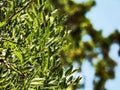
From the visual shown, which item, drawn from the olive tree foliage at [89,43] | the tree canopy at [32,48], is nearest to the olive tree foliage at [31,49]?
the tree canopy at [32,48]

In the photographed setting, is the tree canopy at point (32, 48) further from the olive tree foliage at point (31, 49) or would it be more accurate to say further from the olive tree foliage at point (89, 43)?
the olive tree foliage at point (89, 43)

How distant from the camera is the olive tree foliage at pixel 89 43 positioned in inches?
664

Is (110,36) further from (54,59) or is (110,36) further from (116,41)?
(54,59)

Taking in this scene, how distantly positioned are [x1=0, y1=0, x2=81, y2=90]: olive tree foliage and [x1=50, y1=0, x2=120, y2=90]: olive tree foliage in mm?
12634

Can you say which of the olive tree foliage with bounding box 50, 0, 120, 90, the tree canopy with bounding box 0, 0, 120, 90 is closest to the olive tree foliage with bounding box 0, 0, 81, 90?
the tree canopy with bounding box 0, 0, 120, 90

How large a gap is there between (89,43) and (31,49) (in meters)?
14.2

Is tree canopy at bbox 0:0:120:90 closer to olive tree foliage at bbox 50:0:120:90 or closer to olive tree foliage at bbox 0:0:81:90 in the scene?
olive tree foliage at bbox 0:0:81:90

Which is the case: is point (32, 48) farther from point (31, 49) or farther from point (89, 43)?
point (89, 43)

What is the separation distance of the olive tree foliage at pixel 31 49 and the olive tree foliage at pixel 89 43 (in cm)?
1263

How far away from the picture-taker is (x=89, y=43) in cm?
1766

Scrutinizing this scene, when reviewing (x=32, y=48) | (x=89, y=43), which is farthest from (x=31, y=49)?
(x=89, y=43)

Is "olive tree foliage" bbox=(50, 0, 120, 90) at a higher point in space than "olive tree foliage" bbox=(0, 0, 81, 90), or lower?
higher

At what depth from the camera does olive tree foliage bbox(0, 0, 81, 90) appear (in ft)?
10.7

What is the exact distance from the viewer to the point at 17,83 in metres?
3.25
